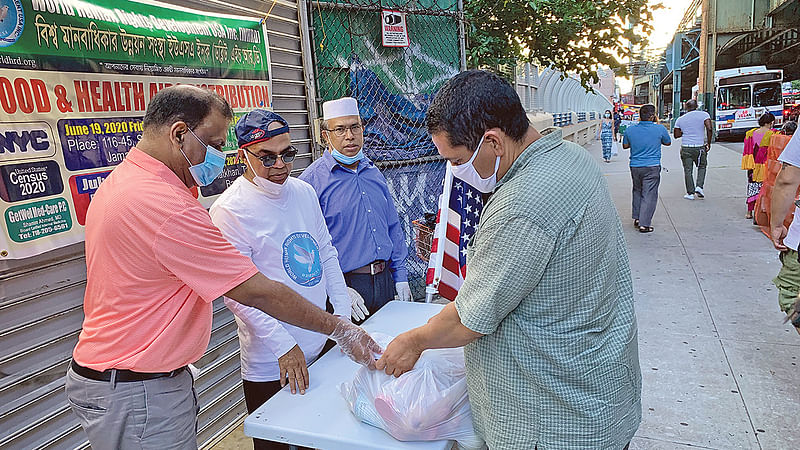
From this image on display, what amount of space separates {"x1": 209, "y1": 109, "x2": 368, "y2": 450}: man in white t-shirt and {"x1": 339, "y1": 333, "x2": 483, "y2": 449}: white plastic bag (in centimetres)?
52

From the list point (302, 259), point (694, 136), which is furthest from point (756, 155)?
point (302, 259)

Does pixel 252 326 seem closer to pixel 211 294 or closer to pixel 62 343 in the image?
pixel 211 294

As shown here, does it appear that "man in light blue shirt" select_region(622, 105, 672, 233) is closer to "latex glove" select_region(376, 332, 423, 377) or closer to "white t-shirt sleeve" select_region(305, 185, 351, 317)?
"white t-shirt sleeve" select_region(305, 185, 351, 317)

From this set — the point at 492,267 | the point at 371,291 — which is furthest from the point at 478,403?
the point at 371,291

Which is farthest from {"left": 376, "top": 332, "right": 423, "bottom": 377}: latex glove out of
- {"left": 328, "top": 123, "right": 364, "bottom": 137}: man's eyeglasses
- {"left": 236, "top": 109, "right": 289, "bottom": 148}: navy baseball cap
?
{"left": 328, "top": 123, "right": 364, "bottom": 137}: man's eyeglasses

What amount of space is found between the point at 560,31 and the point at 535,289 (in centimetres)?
618

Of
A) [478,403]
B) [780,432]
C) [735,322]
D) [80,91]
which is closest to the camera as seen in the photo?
[478,403]

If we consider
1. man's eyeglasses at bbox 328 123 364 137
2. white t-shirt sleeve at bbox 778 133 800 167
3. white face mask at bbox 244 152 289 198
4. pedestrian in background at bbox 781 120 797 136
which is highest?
man's eyeglasses at bbox 328 123 364 137

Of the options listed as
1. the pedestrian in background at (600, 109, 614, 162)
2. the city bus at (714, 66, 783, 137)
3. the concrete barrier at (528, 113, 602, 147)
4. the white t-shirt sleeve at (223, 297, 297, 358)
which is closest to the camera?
the white t-shirt sleeve at (223, 297, 297, 358)

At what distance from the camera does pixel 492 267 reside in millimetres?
1449

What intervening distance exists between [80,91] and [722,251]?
7.29 m

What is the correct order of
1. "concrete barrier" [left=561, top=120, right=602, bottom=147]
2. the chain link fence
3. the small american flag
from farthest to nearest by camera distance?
"concrete barrier" [left=561, top=120, right=602, bottom=147] → the chain link fence → the small american flag

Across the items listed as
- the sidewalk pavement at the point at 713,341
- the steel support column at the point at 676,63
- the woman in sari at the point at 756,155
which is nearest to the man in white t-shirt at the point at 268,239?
the sidewalk pavement at the point at 713,341

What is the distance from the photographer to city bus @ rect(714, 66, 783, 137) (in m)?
22.8
